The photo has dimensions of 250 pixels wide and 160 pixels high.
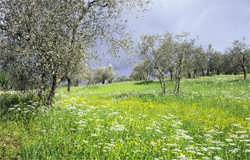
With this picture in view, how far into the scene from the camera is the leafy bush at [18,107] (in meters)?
16.4

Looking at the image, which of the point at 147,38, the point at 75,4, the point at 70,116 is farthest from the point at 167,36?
the point at 70,116

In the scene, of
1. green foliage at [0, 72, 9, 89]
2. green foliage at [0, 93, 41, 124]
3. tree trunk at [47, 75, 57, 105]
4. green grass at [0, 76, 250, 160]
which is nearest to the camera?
green grass at [0, 76, 250, 160]

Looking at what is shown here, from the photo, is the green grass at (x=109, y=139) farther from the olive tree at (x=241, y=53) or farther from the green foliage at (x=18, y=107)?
the olive tree at (x=241, y=53)

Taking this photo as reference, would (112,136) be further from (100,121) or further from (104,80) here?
(104,80)

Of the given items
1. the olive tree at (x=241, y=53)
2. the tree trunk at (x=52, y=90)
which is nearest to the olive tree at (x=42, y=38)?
the tree trunk at (x=52, y=90)

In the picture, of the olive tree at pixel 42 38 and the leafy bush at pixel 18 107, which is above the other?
the olive tree at pixel 42 38

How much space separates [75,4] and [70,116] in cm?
550

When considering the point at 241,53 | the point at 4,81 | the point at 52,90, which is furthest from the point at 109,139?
the point at 241,53

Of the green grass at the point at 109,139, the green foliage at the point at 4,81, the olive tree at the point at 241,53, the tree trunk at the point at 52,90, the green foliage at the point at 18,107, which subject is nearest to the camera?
the green grass at the point at 109,139

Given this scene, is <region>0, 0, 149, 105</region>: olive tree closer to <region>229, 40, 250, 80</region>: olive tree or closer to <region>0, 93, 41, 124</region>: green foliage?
<region>0, 93, 41, 124</region>: green foliage

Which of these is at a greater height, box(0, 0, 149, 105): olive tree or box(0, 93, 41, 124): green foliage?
box(0, 0, 149, 105): olive tree

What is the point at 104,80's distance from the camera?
151 meters

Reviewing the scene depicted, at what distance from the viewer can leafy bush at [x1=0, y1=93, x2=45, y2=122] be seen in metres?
16.4

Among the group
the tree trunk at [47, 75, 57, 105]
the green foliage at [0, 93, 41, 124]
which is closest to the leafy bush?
the green foliage at [0, 93, 41, 124]
